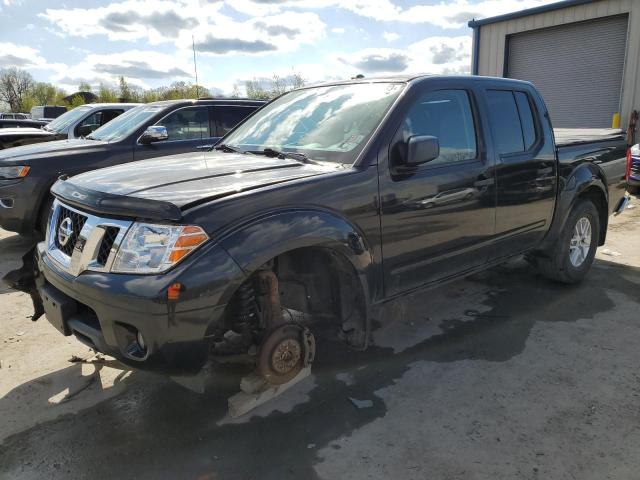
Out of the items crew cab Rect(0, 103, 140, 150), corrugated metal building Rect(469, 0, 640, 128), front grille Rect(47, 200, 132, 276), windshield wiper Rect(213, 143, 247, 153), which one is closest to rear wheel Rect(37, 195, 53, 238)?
crew cab Rect(0, 103, 140, 150)

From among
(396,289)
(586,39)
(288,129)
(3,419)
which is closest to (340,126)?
(288,129)

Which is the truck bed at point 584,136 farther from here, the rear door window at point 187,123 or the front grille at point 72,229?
the rear door window at point 187,123

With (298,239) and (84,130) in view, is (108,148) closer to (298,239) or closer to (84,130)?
(84,130)

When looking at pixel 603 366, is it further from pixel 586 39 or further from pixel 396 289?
pixel 586 39

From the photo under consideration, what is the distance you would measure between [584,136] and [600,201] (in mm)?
673

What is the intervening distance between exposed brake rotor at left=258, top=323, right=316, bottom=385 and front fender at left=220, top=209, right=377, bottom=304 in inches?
17.9

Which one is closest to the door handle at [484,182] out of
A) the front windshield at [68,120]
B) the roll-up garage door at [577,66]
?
the front windshield at [68,120]

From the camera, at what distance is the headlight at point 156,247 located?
2.33 m

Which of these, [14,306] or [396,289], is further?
[14,306]

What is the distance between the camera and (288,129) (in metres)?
3.62

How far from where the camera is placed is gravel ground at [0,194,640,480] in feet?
8.31

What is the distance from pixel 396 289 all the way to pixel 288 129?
1.34 meters

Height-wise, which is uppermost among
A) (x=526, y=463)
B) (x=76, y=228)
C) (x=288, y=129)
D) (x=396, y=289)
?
(x=288, y=129)

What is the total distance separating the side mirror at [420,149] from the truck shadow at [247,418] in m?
1.35
